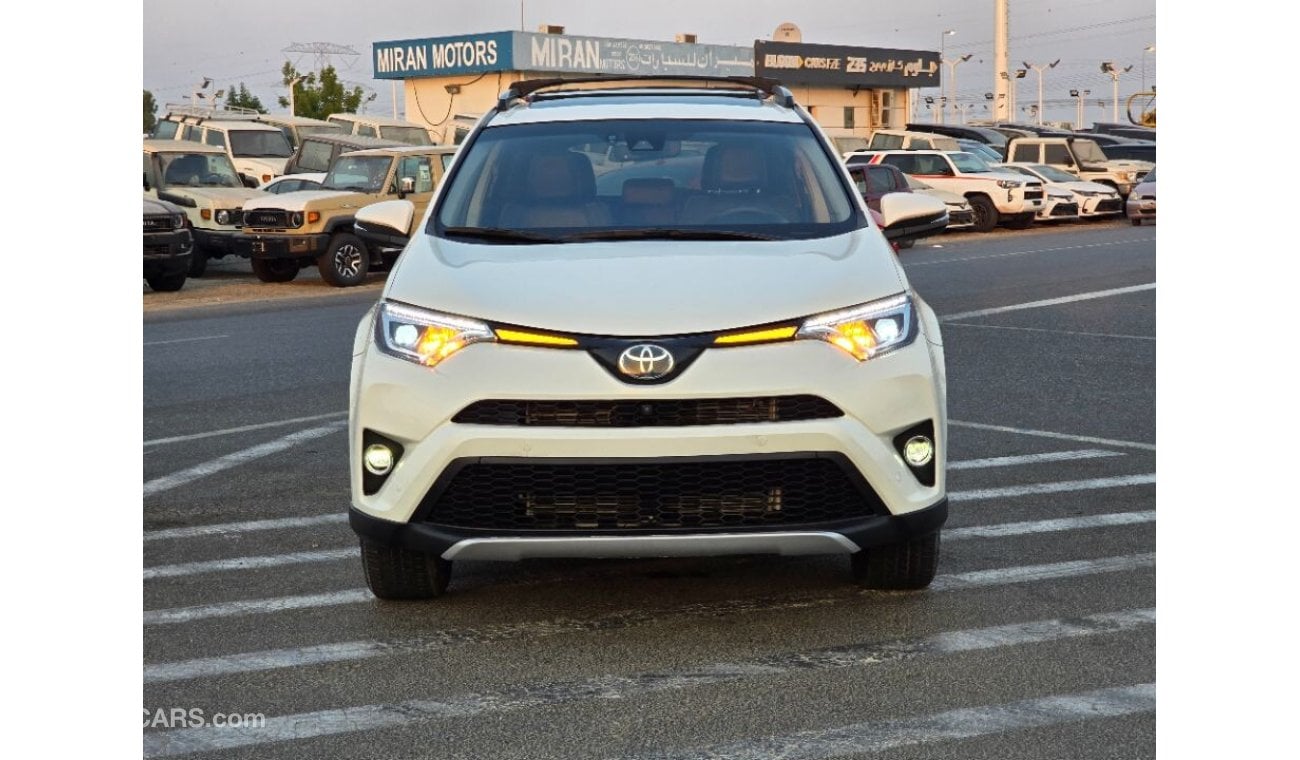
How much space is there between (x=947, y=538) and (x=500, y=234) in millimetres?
2132

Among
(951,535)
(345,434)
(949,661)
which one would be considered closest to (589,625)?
(949,661)

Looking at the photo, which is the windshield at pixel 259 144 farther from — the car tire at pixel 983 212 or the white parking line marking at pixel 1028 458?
the white parking line marking at pixel 1028 458

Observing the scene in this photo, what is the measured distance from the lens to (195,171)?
86.4 feet

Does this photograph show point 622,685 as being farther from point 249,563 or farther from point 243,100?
point 243,100

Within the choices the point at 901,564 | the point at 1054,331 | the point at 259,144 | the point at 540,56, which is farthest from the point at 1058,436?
the point at 540,56

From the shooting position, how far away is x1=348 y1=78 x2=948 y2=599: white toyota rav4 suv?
5.40m

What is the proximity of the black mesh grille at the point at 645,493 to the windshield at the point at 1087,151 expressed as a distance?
38836 millimetres

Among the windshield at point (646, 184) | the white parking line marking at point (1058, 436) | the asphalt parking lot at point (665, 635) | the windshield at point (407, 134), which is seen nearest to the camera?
the asphalt parking lot at point (665, 635)

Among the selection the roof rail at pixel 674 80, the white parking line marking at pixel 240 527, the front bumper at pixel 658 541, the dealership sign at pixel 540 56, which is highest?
the dealership sign at pixel 540 56

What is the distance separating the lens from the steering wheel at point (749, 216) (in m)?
6.59

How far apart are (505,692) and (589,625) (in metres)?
0.80

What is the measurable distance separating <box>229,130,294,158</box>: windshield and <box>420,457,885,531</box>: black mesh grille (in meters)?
31.5

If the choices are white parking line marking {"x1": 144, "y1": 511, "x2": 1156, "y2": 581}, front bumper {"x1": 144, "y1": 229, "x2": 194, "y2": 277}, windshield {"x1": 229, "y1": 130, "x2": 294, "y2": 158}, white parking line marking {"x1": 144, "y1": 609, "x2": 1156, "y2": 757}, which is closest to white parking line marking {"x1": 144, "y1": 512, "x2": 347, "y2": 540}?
white parking line marking {"x1": 144, "y1": 511, "x2": 1156, "y2": 581}

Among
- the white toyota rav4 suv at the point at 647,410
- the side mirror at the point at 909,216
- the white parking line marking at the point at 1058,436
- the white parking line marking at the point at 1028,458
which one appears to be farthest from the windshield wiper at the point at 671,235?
the white parking line marking at the point at 1058,436
